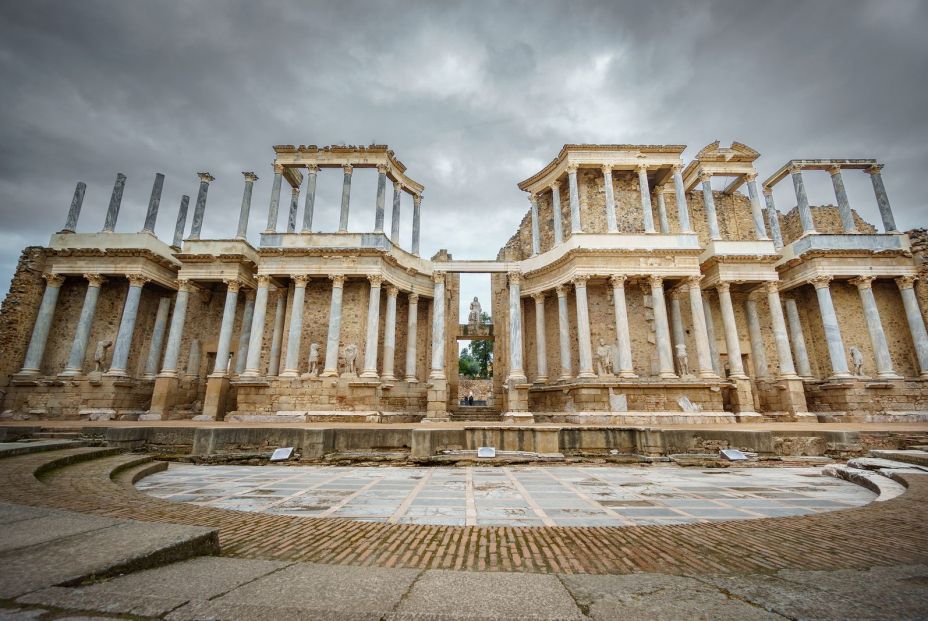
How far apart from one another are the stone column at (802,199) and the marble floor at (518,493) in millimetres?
18380

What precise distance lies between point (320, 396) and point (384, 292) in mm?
6852

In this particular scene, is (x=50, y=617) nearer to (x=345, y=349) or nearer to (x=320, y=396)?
(x=320, y=396)

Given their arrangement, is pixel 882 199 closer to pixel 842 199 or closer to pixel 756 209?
pixel 842 199

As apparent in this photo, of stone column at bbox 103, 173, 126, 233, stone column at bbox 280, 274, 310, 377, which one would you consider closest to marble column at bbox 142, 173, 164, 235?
stone column at bbox 103, 173, 126, 233

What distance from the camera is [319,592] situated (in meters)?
1.96

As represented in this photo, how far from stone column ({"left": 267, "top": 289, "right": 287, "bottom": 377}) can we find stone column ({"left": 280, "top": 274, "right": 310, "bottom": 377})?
1095 mm

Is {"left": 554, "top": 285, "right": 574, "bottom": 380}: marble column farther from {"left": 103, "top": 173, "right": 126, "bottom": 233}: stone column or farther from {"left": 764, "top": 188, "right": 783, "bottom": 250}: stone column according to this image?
{"left": 103, "top": 173, "right": 126, "bottom": 233}: stone column

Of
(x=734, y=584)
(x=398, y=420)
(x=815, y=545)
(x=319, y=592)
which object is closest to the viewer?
(x=319, y=592)

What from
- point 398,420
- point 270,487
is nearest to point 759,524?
point 270,487

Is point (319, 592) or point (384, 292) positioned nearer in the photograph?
point (319, 592)

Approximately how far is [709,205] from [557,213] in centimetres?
815

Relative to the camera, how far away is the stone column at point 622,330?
17.8 m

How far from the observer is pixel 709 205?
21.4 meters

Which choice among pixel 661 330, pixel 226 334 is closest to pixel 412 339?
pixel 226 334
